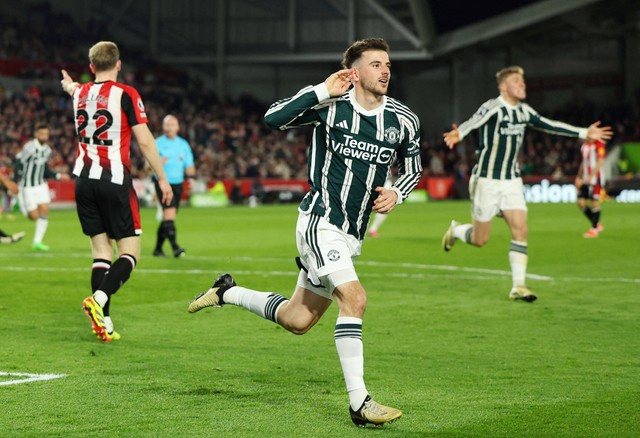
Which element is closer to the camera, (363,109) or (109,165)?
(363,109)

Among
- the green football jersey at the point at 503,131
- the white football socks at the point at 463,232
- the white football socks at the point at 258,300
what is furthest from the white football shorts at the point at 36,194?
the white football socks at the point at 258,300

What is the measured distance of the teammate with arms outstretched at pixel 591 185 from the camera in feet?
78.9

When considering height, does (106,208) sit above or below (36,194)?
above

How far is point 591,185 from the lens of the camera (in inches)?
969

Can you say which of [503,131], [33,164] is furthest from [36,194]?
[503,131]

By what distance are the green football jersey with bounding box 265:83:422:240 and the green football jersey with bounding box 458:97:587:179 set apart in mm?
5993

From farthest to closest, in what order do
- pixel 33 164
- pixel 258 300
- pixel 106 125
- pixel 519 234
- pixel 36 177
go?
pixel 36 177
pixel 33 164
pixel 519 234
pixel 106 125
pixel 258 300

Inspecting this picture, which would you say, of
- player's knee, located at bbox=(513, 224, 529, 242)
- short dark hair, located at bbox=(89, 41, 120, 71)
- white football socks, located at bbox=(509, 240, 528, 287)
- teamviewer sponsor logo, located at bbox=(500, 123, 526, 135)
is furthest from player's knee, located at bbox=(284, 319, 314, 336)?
teamviewer sponsor logo, located at bbox=(500, 123, 526, 135)

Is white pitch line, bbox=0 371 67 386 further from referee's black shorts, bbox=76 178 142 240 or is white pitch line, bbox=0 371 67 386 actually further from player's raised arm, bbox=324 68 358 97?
player's raised arm, bbox=324 68 358 97

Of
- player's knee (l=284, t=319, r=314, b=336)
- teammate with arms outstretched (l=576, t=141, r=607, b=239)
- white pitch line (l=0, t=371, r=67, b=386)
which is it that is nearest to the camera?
player's knee (l=284, t=319, r=314, b=336)

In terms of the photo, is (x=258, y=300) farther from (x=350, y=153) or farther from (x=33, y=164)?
(x=33, y=164)

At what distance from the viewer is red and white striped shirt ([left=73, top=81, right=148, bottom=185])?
9500 mm

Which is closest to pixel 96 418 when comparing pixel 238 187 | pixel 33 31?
pixel 238 187

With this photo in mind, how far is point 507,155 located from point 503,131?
28 cm
